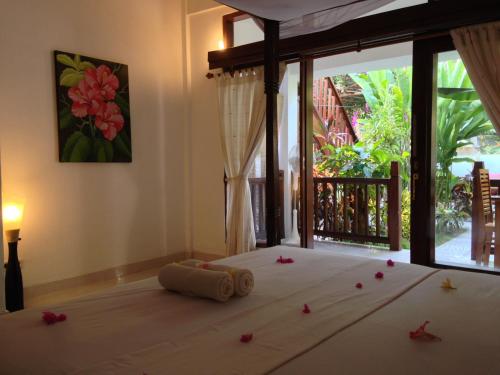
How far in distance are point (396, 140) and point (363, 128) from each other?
0.69m

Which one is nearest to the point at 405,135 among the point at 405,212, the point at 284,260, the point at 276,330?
the point at 405,212

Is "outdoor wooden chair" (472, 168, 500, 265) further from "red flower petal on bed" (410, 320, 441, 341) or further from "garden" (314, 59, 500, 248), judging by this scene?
"red flower petal on bed" (410, 320, 441, 341)

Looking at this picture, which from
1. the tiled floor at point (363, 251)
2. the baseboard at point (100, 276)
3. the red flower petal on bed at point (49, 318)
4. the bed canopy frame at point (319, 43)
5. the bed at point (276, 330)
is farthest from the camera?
the tiled floor at point (363, 251)

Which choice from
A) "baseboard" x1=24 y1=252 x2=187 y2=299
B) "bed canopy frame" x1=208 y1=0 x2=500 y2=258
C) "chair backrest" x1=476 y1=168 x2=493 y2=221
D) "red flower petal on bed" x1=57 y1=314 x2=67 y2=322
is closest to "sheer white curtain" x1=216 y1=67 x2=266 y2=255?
"bed canopy frame" x1=208 y1=0 x2=500 y2=258

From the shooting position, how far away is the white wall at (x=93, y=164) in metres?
3.12

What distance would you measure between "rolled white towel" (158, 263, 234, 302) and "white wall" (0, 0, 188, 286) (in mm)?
2267

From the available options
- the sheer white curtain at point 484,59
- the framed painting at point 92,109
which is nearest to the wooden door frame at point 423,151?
the sheer white curtain at point 484,59

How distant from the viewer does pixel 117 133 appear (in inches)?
147

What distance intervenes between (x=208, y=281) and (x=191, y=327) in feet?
0.72

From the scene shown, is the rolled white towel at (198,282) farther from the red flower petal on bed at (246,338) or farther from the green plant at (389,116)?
the green plant at (389,116)

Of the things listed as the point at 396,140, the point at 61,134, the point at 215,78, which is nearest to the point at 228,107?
the point at 215,78

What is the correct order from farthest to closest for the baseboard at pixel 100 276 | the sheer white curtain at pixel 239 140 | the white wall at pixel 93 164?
the sheer white curtain at pixel 239 140 → the baseboard at pixel 100 276 → the white wall at pixel 93 164

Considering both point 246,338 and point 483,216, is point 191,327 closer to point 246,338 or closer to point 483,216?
point 246,338

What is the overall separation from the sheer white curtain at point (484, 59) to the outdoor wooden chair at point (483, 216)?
16.5 inches
